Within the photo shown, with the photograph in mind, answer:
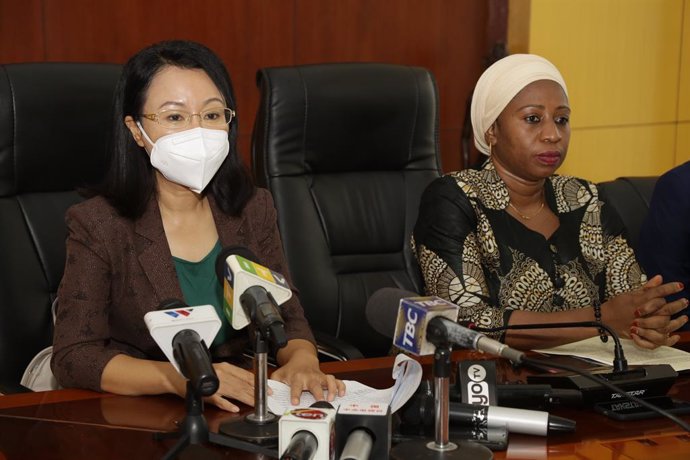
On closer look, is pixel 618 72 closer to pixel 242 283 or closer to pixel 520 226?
pixel 520 226

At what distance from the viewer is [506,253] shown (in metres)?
2.52

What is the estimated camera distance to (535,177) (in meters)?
2.57

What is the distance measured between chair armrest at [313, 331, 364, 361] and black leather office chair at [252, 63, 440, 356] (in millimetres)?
328

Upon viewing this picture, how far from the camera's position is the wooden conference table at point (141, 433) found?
151cm

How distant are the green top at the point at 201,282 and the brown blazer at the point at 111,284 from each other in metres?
0.04

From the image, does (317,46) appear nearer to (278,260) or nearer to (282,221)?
(282,221)

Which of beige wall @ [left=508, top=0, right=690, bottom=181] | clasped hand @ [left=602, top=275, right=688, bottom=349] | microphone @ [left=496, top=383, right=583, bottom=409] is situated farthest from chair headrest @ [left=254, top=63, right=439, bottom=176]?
beige wall @ [left=508, top=0, right=690, bottom=181]

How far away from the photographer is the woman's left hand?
1.76 metres

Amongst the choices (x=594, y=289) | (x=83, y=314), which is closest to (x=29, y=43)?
(x=83, y=314)

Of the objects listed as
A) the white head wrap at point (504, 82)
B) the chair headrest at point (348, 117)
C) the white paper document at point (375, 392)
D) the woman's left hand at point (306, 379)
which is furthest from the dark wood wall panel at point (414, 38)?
the white paper document at point (375, 392)

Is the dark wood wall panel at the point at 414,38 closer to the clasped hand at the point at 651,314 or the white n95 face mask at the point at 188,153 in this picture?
the white n95 face mask at the point at 188,153

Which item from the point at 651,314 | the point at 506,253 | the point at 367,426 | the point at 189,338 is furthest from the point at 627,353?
the point at 189,338

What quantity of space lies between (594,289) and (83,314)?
52.0 inches

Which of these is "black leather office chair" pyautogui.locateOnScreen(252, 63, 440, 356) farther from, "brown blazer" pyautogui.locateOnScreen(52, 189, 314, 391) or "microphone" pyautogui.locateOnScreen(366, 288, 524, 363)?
"microphone" pyautogui.locateOnScreen(366, 288, 524, 363)
